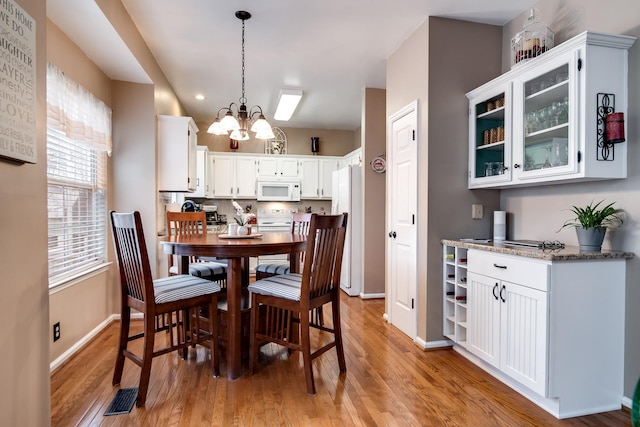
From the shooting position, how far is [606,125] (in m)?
1.93

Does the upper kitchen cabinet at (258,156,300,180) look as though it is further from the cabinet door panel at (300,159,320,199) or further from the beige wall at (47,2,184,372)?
the beige wall at (47,2,184,372)

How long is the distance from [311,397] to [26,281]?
5.01 feet

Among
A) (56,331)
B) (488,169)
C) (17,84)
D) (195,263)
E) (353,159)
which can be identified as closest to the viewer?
(17,84)

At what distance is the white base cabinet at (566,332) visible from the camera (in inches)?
73.5

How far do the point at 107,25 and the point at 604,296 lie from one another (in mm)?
3553

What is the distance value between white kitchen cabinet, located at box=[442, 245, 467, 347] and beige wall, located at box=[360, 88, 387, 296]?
1.60 m

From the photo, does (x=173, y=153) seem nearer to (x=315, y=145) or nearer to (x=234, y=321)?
(x=234, y=321)

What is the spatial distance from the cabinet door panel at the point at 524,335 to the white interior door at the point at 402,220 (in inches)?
33.8

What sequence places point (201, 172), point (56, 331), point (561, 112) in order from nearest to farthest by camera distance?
1. point (561, 112)
2. point (56, 331)
3. point (201, 172)

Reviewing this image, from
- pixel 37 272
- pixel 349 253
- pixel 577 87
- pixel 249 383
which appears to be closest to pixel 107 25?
pixel 37 272

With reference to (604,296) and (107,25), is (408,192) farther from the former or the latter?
(107,25)

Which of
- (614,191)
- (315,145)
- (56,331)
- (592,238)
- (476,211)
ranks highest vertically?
(315,145)

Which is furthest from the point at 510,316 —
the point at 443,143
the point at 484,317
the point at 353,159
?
the point at 353,159

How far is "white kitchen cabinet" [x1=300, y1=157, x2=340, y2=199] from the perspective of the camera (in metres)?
6.17
